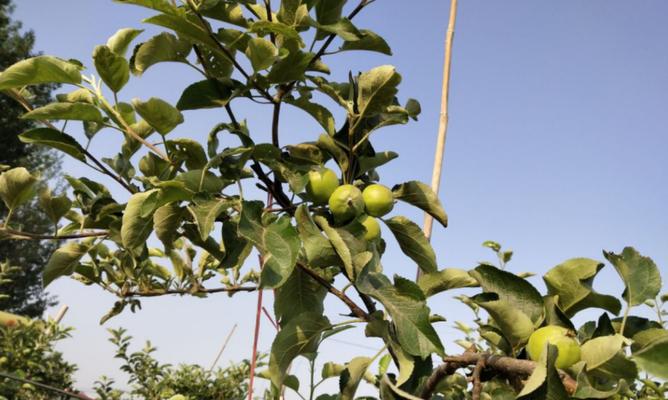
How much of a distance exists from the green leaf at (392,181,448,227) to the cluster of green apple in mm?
71

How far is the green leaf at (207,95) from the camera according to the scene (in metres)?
0.98

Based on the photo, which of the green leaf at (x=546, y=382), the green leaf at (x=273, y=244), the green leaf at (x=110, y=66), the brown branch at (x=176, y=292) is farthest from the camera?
the brown branch at (x=176, y=292)

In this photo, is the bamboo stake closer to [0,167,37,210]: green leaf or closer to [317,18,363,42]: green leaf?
[317,18,363,42]: green leaf

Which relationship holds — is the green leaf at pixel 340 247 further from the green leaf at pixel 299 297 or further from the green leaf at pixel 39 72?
the green leaf at pixel 39 72

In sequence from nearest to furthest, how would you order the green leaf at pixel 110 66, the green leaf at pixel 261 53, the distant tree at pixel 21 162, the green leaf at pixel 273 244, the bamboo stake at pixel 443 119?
the green leaf at pixel 273 244, the green leaf at pixel 261 53, the green leaf at pixel 110 66, the bamboo stake at pixel 443 119, the distant tree at pixel 21 162

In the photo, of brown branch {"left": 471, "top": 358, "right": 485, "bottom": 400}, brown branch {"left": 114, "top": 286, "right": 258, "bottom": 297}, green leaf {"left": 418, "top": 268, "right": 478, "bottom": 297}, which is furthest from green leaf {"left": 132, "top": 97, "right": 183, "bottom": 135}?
brown branch {"left": 114, "top": 286, "right": 258, "bottom": 297}

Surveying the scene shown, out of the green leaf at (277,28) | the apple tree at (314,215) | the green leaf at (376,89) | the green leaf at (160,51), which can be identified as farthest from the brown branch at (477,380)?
the green leaf at (160,51)

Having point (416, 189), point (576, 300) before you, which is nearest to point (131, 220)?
point (416, 189)

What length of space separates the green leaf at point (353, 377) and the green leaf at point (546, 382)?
1.21 ft

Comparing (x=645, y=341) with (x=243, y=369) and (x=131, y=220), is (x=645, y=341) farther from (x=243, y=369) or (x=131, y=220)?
(x=243, y=369)

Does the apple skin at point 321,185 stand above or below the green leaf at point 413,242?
above

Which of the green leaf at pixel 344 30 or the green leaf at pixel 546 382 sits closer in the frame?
the green leaf at pixel 546 382

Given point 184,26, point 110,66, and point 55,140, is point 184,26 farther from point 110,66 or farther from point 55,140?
point 55,140

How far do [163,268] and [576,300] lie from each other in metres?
1.46
